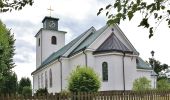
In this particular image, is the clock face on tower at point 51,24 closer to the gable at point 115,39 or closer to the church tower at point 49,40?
the church tower at point 49,40

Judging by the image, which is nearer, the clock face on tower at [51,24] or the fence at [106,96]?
the fence at [106,96]

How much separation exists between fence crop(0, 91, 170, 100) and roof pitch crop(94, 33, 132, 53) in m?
13.8

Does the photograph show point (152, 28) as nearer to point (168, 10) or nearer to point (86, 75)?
point (168, 10)

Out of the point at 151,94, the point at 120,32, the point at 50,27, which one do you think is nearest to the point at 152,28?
the point at 151,94

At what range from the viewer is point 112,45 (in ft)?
108

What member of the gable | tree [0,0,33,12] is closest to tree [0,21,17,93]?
the gable

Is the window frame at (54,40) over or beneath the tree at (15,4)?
over

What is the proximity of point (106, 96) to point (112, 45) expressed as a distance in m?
16.7

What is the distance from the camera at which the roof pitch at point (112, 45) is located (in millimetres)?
32594

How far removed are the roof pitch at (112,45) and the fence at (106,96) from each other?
13.8 metres

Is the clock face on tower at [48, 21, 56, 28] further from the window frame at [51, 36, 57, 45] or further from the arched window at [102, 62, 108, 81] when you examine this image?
the arched window at [102, 62, 108, 81]

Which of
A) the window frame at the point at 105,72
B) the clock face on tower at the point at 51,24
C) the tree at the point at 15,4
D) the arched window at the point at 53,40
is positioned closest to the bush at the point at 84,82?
the window frame at the point at 105,72

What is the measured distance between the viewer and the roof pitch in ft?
107

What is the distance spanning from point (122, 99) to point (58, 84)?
23.6 meters
